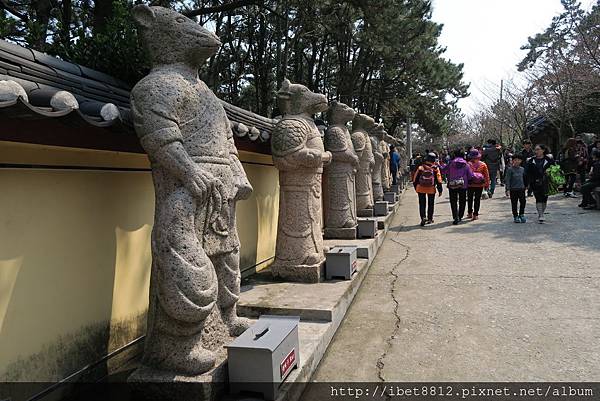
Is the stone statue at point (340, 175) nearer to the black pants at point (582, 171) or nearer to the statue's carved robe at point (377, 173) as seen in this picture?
the statue's carved robe at point (377, 173)

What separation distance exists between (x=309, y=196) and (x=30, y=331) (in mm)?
3302

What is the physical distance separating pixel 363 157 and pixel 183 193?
7038 millimetres

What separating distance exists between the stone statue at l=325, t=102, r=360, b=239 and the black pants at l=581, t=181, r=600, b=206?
762 cm

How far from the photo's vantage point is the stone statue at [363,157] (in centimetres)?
912

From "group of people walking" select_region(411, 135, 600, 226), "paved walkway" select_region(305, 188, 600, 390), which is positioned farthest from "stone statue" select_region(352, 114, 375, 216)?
"paved walkway" select_region(305, 188, 600, 390)

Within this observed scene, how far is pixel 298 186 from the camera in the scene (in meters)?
5.42

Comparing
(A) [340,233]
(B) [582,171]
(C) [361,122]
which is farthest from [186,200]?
(B) [582,171]

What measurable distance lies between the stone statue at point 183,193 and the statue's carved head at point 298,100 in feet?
7.48

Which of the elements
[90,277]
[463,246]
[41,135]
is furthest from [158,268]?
[463,246]

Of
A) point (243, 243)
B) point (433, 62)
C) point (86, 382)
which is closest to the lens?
point (86, 382)

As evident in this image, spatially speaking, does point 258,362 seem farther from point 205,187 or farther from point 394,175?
point 394,175

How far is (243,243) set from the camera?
593 cm

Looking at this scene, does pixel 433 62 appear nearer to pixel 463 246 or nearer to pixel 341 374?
pixel 463 246

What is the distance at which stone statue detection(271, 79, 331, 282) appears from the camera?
530 cm
